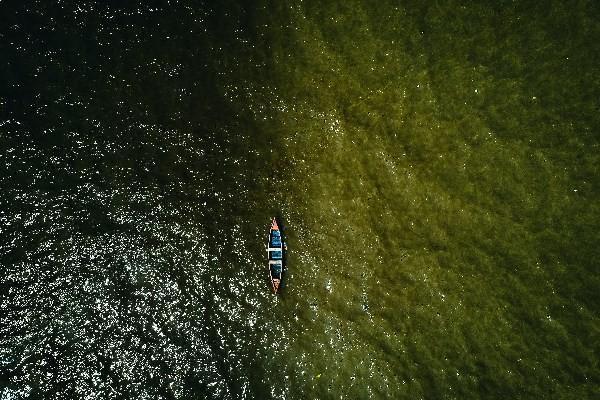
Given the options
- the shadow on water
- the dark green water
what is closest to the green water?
the dark green water

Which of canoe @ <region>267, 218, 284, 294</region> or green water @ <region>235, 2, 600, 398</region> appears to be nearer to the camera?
green water @ <region>235, 2, 600, 398</region>

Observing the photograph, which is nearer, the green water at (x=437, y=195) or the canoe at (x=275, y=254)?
the green water at (x=437, y=195)

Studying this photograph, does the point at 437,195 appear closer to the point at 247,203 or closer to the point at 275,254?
the point at 275,254

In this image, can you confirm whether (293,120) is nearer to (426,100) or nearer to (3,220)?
(426,100)

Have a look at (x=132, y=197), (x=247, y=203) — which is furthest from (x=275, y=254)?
(x=132, y=197)

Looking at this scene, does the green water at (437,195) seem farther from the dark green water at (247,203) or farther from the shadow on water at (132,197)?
the shadow on water at (132,197)

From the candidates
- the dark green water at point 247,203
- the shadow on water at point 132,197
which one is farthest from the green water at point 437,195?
the shadow on water at point 132,197

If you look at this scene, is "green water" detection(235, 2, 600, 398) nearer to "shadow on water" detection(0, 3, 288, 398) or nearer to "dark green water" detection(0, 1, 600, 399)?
"dark green water" detection(0, 1, 600, 399)
